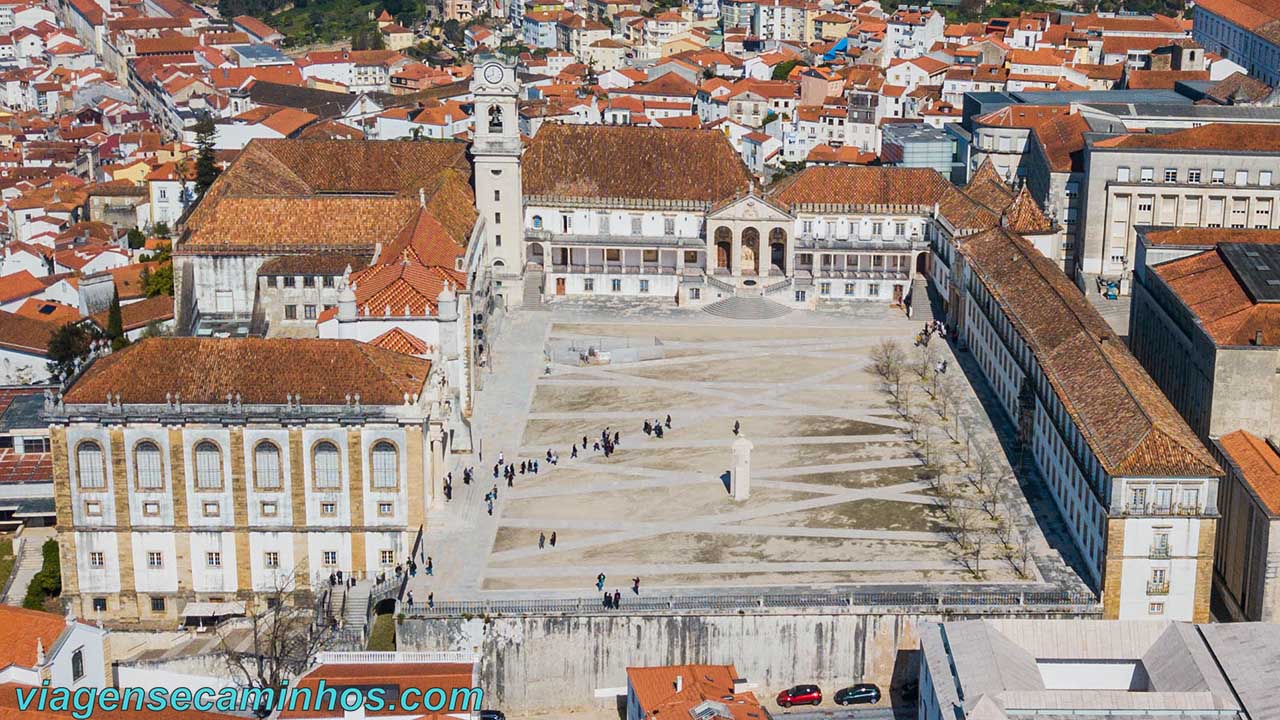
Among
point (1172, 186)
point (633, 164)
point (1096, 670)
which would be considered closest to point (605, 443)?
point (1096, 670)

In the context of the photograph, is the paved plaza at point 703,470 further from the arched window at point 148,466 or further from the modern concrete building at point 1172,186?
the modern concrete building at point 1172,186

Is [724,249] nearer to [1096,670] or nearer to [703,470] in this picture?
[703,470]

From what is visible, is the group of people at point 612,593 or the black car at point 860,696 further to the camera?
the group of people at point 612,593

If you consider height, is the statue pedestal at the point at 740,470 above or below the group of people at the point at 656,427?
above

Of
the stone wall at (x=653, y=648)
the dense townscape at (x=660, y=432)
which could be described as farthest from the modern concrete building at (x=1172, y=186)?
the stone wall at (x=653, y=648)

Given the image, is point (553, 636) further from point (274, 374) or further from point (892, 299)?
point (892, 299)

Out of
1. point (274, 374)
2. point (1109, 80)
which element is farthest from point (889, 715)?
point (1109, 80)
